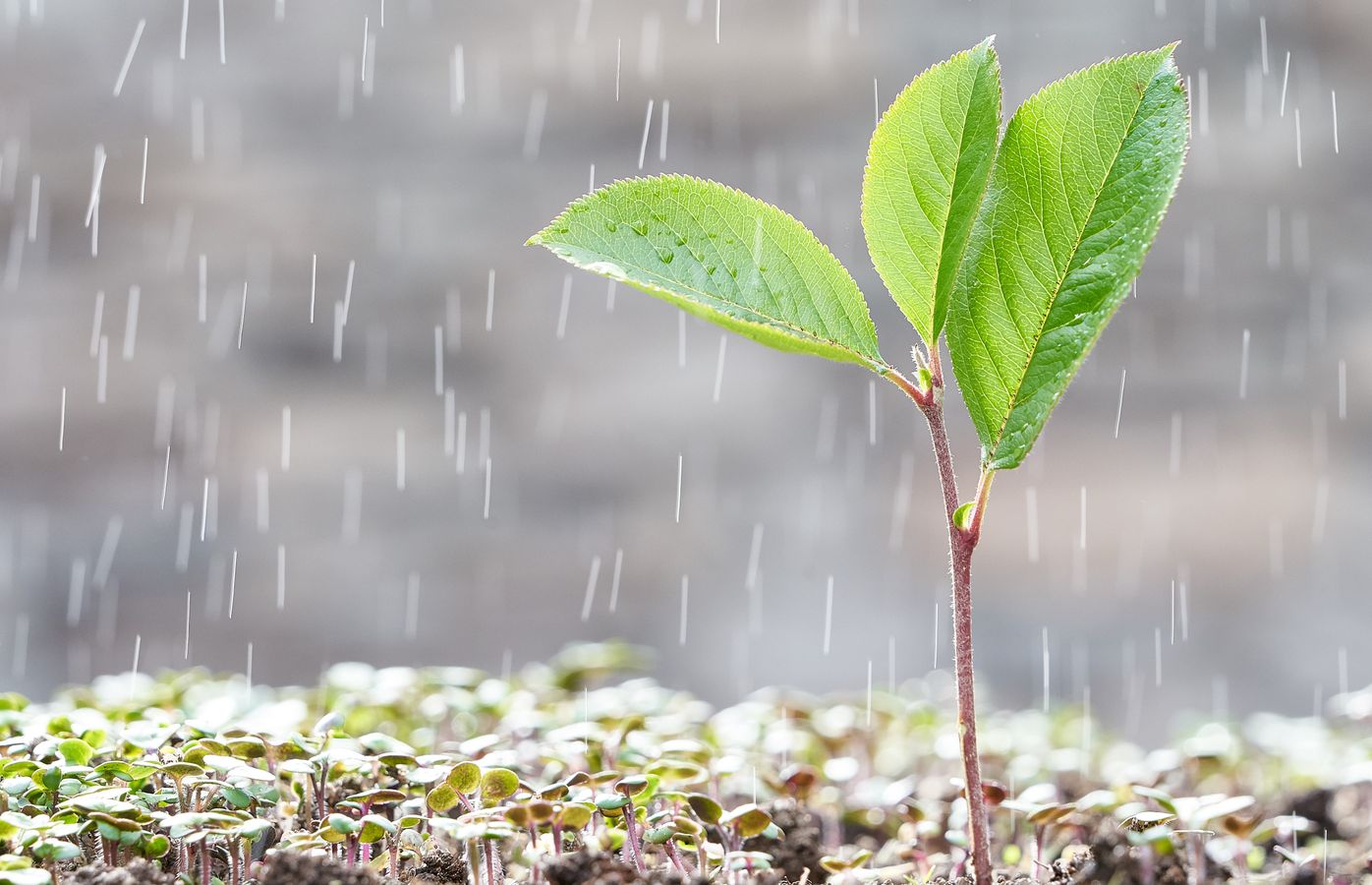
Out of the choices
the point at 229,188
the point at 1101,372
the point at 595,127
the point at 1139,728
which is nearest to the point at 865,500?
the point at 1101,372

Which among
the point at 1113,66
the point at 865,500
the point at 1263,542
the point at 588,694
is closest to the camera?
the point at 1113,66

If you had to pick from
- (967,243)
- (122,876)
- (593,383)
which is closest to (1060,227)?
(967,243)

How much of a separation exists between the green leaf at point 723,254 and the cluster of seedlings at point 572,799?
14.1 inches

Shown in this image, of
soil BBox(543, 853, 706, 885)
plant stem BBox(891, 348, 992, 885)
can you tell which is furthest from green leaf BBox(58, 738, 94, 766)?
plant stem BBox(891, 348, 992, 885)

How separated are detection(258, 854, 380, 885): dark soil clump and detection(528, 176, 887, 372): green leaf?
434mm

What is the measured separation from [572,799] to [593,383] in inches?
85.5

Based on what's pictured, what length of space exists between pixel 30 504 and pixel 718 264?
9.31 ft

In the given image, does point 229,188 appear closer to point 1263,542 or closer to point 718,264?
point 718,264

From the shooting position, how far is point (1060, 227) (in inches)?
24.0

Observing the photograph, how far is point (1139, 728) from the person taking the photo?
2.74 meters

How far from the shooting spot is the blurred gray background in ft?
8.84

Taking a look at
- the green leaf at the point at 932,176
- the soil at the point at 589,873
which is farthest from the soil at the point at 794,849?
the green leaf at the point at 932,176

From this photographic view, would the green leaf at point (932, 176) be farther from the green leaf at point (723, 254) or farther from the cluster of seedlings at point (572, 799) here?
the cluster of seedlings at point (572, 799)

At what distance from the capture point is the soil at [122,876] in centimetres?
63
